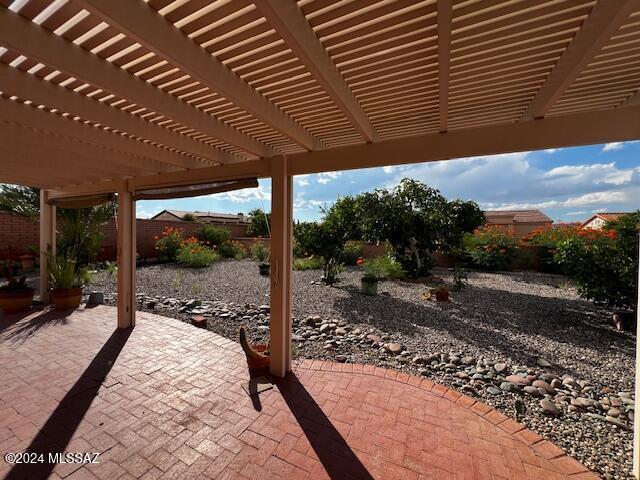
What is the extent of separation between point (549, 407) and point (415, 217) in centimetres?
603

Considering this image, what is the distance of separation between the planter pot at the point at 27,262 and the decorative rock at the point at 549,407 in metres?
13.2

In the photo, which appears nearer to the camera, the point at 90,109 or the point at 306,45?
the point at 306,45

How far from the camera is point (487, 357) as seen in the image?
3838 mm

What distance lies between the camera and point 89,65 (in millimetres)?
1558

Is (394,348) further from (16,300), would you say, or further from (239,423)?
(16,300)

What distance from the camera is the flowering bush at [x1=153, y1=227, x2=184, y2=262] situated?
11.6 meters

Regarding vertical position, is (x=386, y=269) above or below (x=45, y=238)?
below

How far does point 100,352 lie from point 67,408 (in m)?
1.24

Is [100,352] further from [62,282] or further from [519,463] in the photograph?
[519,463]

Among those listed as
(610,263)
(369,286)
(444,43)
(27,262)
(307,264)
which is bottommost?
(369,286)

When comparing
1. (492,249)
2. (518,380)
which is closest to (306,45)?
(518,380)

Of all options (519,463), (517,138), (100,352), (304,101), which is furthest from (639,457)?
(100,352)

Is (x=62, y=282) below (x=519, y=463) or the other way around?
the other way around

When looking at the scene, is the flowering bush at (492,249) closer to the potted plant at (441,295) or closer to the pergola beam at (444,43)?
the potted plant at (441,295)
